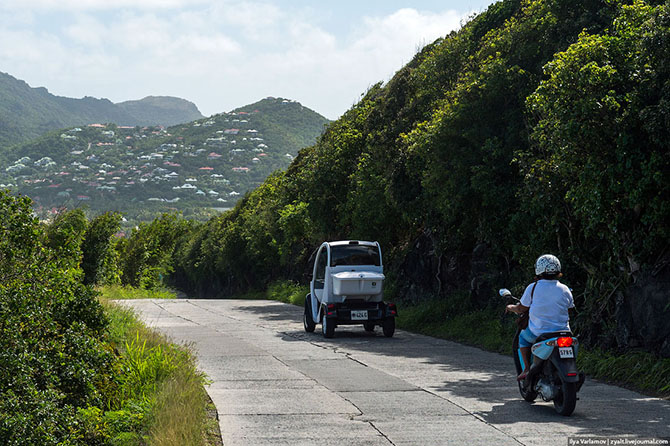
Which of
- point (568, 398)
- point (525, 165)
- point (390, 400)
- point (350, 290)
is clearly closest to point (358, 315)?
point (350, 290)

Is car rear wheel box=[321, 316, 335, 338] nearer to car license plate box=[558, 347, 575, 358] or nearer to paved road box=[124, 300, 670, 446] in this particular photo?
paved road box=[124, 300, 670, 446]

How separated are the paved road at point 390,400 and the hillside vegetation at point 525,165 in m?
2.45

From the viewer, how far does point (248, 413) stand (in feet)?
29.5

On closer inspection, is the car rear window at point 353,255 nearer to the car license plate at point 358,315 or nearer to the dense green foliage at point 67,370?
the car license plate at point 358,315

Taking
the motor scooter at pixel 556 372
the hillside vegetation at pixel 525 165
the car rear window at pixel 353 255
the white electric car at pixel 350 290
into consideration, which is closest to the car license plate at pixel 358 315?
the white electric car at pixel 350 290

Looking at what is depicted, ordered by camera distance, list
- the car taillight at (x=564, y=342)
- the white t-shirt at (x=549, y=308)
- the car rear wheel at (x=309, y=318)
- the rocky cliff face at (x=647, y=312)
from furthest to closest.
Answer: the car rear wheel at (x=309, y=318) → the rocky cliff face at (x=647, y=312) → the white t-shirt at (x=549, y=308) → the car taillight at (x=564, y=342)

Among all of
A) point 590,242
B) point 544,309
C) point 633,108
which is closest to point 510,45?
point 590,242

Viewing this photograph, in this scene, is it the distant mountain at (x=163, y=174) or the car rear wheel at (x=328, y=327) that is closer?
the car rear wheel at (x=328, y=327)

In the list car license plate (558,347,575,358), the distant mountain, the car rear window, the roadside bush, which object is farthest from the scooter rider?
the distant mountain

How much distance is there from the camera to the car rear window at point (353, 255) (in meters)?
19.1

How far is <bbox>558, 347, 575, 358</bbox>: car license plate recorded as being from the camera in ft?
28.7

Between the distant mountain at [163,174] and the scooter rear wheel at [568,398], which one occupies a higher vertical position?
the distant mountain at [163,174]

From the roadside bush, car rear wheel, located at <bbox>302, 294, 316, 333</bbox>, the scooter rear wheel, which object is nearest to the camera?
the roadside bush

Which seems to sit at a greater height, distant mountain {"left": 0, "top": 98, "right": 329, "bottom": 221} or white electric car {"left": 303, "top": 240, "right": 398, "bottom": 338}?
distant mountain {"left": 0, "top": 98, "right": 329, "bottom": 221}
